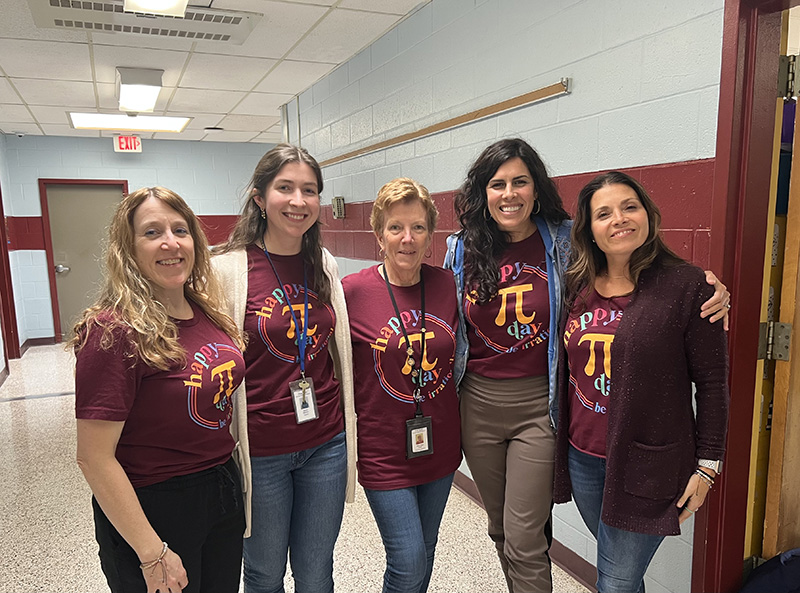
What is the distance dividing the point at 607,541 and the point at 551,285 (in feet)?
2.36

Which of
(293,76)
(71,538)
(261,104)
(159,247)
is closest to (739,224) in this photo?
(159,247)

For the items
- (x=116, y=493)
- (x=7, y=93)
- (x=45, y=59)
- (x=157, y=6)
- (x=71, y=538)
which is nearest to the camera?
(x=116, y=493)

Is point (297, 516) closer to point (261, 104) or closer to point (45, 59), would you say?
point (45, 59)

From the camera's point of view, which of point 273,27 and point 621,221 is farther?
point 273,27

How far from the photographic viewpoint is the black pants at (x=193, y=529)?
1251 mm

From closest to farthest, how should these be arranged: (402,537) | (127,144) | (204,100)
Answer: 1. (402,537)
2. (204,100)
3. (127,144)

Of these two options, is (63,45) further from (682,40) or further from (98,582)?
(682,40)

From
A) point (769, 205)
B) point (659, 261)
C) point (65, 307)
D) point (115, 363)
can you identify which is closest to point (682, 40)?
point (769, 205)

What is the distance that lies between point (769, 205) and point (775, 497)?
982 mm

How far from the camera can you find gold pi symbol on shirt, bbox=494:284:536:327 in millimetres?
1683

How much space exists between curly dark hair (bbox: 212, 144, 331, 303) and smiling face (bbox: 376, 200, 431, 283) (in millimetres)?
210

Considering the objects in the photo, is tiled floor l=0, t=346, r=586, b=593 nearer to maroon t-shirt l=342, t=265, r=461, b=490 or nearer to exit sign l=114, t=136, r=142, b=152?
maroon t-shirt l=342, t=265, r=461, b=490

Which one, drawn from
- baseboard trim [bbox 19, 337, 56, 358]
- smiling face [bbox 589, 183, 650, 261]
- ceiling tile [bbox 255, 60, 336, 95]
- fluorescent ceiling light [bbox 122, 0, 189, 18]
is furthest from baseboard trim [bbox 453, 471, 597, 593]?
baseboard trim [bbox 19, 337, 56, 358]

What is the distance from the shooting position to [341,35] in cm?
355
